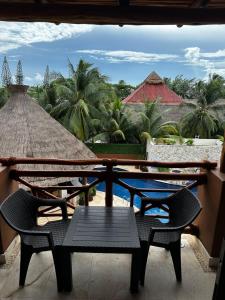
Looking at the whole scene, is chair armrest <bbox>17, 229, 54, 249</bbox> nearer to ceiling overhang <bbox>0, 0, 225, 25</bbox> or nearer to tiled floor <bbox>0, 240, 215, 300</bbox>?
tiled floor <bbox>0, 240, 215, 300</bbox>

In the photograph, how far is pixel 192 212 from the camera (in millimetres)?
2254

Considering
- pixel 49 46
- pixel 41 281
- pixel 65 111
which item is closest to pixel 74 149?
pixel 65 111

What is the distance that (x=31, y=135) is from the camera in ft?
29.4

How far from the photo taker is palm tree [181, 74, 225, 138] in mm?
17047

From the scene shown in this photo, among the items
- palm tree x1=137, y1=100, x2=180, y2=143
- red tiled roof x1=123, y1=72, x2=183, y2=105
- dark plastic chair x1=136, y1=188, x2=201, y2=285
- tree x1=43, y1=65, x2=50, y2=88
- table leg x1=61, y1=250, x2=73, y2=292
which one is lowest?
palm tree x1=137, y1=100, x2=180, y2=143

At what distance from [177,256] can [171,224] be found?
29 cm

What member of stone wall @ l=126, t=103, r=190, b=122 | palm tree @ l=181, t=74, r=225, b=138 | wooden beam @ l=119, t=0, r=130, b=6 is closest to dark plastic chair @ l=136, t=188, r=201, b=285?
wooden beam @ l=119, t=0, r=130, b=6

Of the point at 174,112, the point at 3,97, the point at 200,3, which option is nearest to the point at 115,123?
the point at 174,112

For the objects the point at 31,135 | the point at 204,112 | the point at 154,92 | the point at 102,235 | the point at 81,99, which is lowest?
the point at 31,135

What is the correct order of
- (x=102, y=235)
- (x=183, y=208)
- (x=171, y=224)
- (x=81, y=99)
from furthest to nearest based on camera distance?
1. (x=81, y=99)
2. (x=171, y=224)
3. (x=183, y=208)
4. (x=102, y=235)

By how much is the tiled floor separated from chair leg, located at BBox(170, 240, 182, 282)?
0.26 ft

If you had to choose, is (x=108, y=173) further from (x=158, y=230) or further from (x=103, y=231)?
(x=158, y=230)

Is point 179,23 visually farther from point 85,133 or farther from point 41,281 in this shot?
point 85,133

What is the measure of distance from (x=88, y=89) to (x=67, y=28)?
13193 millimetres
